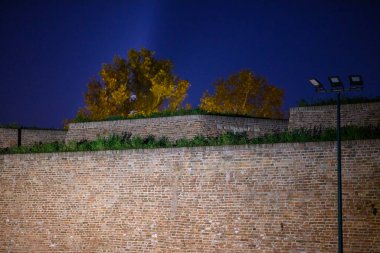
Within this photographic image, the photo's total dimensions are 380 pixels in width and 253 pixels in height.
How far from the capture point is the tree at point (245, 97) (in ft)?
141

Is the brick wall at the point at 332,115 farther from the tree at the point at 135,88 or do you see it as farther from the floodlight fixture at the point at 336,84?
the tree at the point at 135,88

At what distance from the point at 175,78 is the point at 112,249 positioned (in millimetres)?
26510

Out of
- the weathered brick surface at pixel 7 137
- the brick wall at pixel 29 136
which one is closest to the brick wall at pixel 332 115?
the brick wall at pixel 29 136

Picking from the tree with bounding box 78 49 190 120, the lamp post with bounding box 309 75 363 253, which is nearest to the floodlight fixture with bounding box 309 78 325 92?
the lamp post with bounding box 309 75 363 253

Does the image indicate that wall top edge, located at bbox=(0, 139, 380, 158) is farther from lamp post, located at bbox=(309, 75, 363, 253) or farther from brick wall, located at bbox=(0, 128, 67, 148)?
brick wall, located at bbox=(0, 128, 67, 148)

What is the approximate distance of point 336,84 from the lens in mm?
12656

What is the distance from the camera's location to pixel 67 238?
17.1 metres

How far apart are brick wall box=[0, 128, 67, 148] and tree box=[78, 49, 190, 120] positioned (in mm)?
12211

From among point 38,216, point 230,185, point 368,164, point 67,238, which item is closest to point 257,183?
point 230,185

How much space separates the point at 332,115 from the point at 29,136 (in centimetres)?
1479

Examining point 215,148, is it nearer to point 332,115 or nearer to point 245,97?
point 332,115

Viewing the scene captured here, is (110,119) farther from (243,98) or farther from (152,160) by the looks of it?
(243,98)

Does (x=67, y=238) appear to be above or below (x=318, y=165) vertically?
below

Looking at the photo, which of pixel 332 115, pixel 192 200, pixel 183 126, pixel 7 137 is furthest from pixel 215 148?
pixel 7 137
